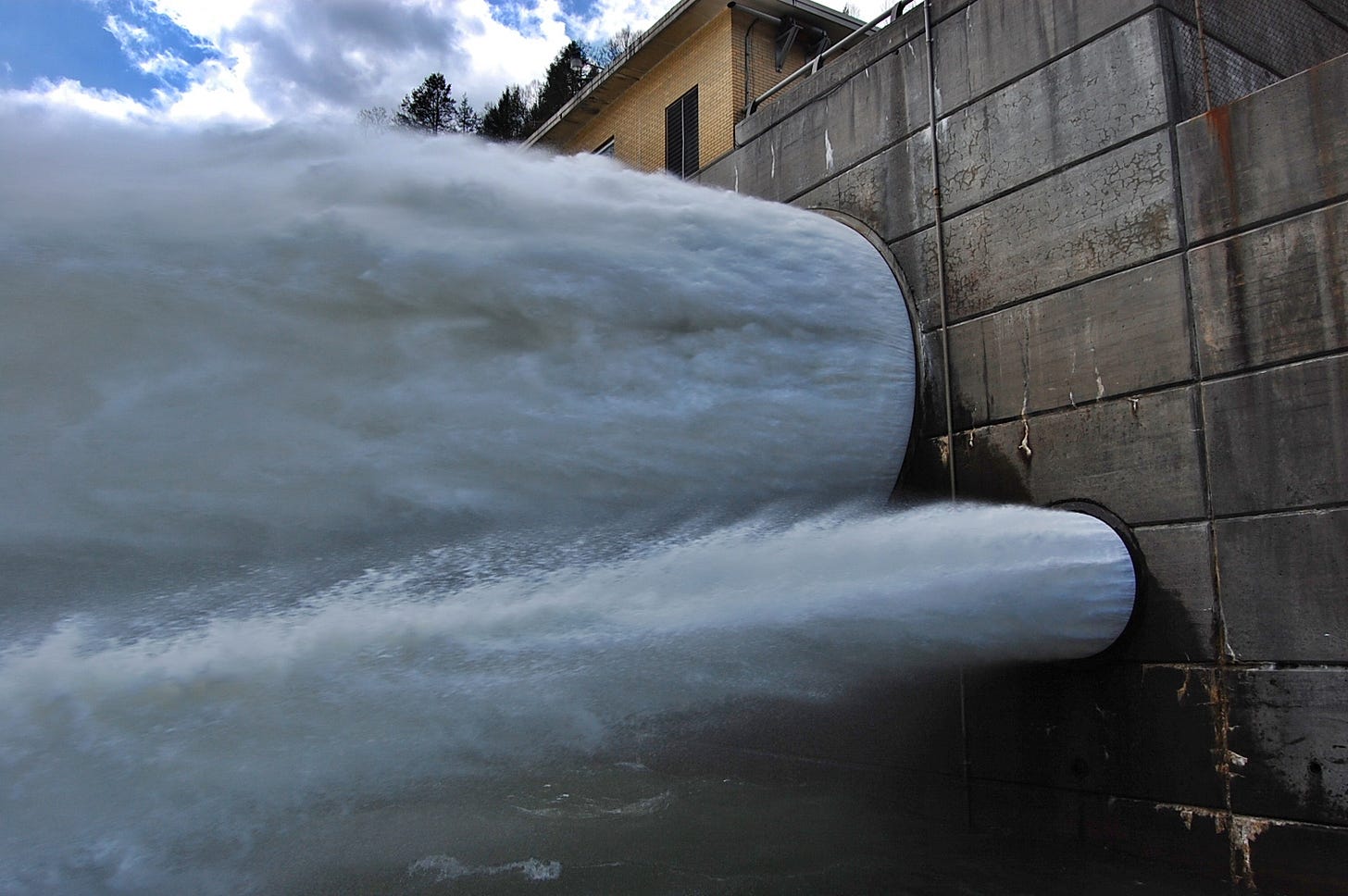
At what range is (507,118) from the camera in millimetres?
27812

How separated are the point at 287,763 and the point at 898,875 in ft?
11.3

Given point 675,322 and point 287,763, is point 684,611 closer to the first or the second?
point 675,322

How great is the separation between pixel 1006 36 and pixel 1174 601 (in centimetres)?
424

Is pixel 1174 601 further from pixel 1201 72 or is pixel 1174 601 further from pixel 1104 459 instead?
pixel 1201 72

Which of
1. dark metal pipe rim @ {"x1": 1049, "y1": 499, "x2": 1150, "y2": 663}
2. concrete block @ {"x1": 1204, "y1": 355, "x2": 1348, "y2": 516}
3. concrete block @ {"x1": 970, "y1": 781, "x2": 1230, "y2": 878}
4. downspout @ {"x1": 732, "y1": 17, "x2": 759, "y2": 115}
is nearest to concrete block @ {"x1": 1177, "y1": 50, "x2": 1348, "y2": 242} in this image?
concrete block @ {"x1": 1204, "y1": 355, "x2": 1348, "y2": 516}

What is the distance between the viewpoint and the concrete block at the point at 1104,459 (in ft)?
19.3

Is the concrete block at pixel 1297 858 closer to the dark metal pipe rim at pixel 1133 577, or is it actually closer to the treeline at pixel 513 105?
the dark metal pipe rim at pixel 1133 577

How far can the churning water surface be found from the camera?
4305mm

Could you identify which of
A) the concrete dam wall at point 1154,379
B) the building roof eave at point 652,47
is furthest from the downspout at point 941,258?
the building roof eave at point 652,47

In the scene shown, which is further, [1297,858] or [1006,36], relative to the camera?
[1006,36]

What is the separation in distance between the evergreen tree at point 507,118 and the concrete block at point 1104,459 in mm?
22111

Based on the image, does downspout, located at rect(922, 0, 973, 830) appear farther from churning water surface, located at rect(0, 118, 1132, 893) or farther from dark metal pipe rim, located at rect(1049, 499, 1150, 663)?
dark metal pipe rim, located at rect(1049, 499, 1150, 663)

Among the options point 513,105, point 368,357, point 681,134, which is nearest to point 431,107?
point 513,105

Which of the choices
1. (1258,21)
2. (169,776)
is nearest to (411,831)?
(169,776)
